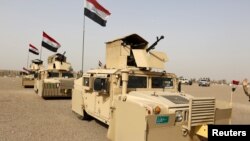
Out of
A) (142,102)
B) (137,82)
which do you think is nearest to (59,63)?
(137,82)

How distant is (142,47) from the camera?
920cm

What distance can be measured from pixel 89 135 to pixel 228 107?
3917mm

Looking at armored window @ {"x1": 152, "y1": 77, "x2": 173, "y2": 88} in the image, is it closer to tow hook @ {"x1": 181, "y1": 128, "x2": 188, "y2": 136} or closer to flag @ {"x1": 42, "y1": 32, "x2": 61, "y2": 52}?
tow hook @ {"x1": 181, "y1": 128, "x2": 188, "y2": 136}

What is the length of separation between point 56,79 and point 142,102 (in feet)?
36.4

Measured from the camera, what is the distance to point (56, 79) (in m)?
16.3

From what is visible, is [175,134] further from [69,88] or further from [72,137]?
[69,88]

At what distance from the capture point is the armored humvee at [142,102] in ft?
17.9

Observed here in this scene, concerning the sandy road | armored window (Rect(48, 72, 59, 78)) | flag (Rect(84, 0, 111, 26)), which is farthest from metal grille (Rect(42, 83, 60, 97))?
flag (Rect(84, 0, 111, 26))

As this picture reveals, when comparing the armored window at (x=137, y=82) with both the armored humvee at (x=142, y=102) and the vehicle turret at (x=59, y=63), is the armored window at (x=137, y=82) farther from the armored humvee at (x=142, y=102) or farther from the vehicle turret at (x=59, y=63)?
the vehicle turret at (x=59, y=63)

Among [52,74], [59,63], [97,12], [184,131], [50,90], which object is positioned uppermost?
[97,12]

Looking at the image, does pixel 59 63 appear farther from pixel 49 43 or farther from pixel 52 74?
pixel 49 43

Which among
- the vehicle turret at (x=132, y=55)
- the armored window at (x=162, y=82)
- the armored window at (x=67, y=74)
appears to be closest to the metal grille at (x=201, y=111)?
the armored window at (x=162, y=82)

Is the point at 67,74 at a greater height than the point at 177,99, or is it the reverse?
the point at 67,74

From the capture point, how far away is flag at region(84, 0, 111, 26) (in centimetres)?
1450
